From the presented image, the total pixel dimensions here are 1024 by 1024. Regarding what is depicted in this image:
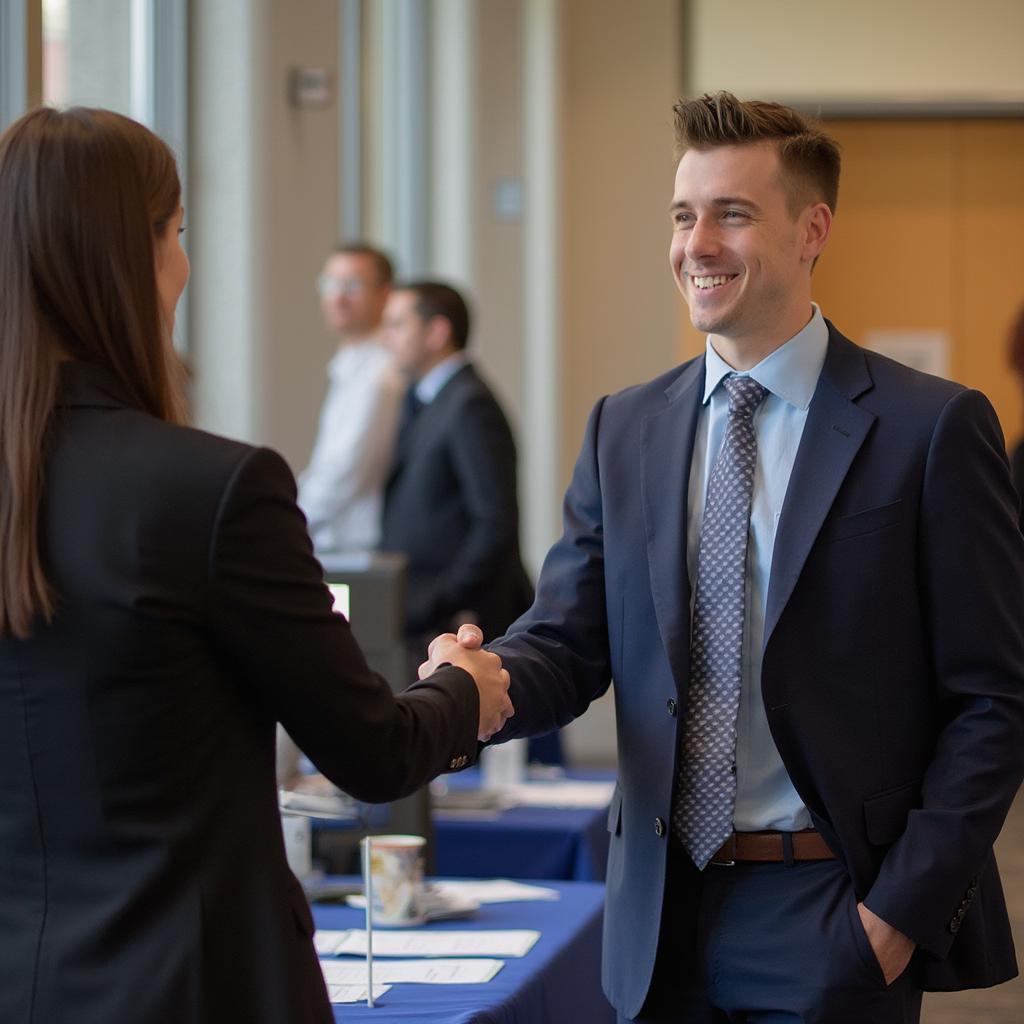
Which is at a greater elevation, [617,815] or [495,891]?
[617,815]

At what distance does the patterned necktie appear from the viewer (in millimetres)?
2152

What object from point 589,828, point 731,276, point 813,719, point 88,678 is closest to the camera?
point 88,678

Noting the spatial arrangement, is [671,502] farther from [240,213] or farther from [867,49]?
[867,49]

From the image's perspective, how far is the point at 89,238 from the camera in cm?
161

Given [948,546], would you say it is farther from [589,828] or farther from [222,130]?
[222,130]

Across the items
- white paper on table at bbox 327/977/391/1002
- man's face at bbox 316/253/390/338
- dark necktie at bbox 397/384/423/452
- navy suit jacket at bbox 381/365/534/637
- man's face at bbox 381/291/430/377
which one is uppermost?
man's face at bbox 316/253/390/338

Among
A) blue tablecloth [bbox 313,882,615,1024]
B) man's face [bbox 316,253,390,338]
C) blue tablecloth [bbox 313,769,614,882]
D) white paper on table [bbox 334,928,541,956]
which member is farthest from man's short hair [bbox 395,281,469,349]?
white paper on table [bbox 334,928,541,956]

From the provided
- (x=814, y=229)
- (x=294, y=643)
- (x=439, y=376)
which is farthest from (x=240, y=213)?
(x=294, y=643)

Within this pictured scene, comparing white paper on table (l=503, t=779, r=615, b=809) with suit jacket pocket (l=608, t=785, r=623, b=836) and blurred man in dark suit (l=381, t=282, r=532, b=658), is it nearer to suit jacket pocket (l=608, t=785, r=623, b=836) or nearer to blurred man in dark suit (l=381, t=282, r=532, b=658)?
blurred man in dark suit (l=381, t=282, r=532, b=658)

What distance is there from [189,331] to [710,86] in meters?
4.07

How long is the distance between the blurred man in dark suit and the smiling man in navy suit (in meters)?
3.18

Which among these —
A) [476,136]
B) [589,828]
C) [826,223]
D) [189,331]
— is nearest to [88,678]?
[826,223]

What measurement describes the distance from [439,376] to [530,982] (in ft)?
11.7

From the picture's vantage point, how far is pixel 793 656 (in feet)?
6.94
